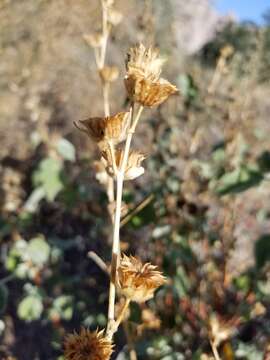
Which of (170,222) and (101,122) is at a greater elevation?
(170,222)

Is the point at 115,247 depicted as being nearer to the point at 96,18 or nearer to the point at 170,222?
the point at 170,222

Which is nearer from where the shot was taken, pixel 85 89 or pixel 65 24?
pixel 85 89

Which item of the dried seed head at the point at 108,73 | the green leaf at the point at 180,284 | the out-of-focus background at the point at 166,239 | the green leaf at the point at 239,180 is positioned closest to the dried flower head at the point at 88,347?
the out-of-focus background at the point at 166,239

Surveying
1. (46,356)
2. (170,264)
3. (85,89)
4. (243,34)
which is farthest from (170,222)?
(243,34)

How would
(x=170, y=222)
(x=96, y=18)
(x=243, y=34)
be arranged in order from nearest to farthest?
(x=170, y=222), (x=96, y=18), (x=243, y=34)

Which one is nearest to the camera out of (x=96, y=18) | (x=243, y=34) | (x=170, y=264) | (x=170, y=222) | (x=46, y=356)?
(x=170, y=264)

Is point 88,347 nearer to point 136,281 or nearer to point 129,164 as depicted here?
point 136,281

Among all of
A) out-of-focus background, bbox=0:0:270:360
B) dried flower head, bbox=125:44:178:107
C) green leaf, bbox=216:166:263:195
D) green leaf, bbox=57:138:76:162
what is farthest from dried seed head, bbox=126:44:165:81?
green leaf, bbox=57:138:76:162

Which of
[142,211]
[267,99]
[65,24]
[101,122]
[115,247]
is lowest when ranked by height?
[115,247]
